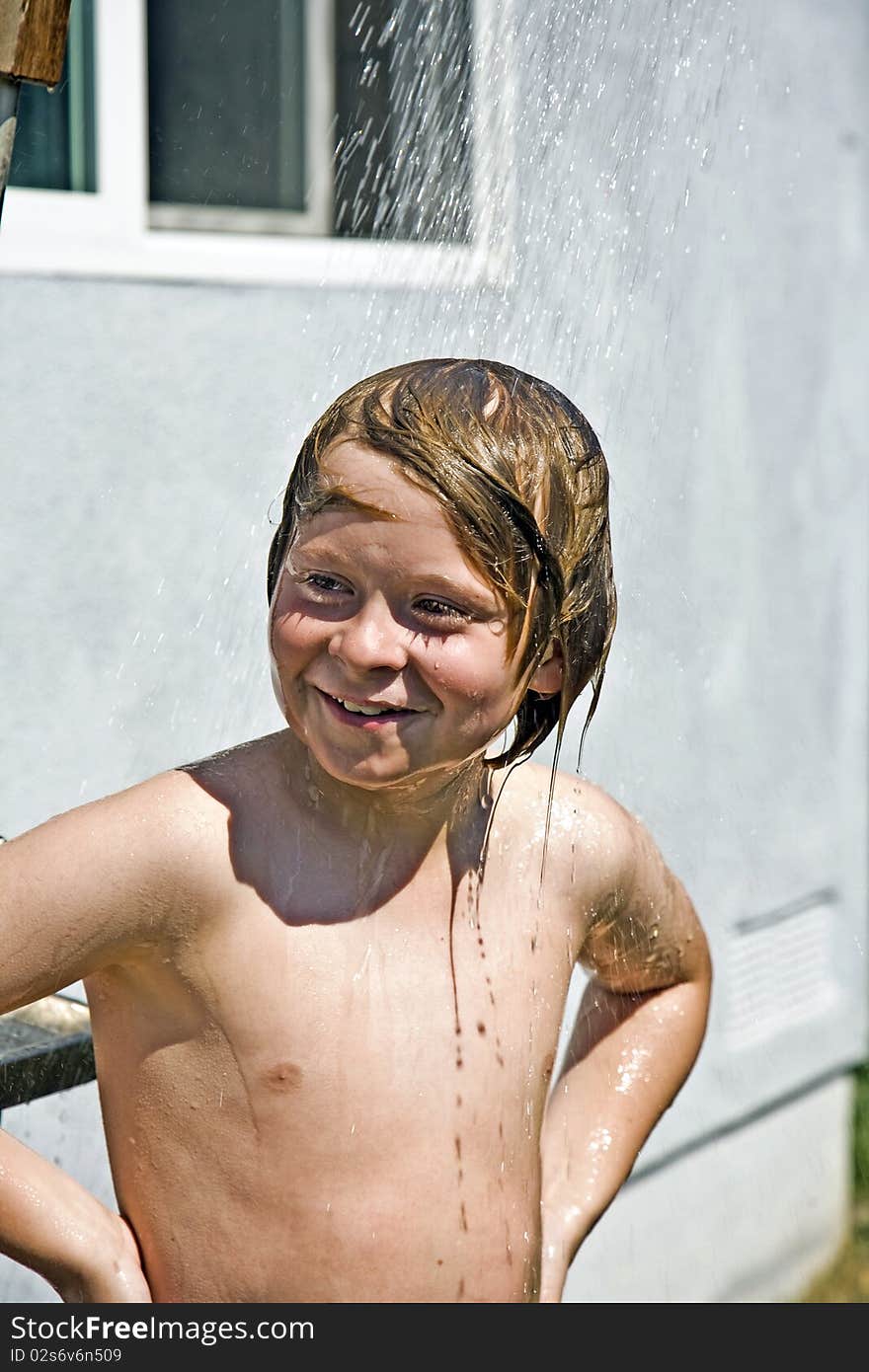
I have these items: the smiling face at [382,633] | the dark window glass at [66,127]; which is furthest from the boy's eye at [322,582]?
the dark window glass at [66,127]

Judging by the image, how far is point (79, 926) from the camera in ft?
4.80

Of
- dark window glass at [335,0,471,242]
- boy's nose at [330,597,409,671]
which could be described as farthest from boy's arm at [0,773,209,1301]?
dark window glass at [335,0,471,242]

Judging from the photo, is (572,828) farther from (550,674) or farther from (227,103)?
(227,103)

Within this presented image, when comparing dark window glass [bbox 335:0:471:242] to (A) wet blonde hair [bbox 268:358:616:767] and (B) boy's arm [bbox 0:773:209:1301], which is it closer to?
(A) wet blonde hair [bbox 268:358:616:767]

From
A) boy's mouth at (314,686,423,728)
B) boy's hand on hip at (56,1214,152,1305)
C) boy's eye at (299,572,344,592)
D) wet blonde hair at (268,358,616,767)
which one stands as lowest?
boy's hand on hip at (56,1214,152,1305)

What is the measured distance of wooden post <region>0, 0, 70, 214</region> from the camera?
1384 millimetres

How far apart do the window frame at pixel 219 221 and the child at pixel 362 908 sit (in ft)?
4.27

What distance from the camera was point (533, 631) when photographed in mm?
1521

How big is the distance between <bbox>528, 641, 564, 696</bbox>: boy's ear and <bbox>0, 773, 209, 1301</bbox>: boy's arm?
1.20ft

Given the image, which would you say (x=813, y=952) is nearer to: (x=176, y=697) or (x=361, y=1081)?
(x=176, y=697)

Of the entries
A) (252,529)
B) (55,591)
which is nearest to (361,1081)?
(55,591)

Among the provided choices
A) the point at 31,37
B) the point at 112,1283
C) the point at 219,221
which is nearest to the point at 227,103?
the point at 219,221

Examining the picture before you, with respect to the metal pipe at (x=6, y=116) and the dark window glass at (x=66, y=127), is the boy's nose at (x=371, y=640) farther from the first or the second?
the dark window glass at (x=66, y=127)

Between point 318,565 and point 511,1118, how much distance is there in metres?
0.65
